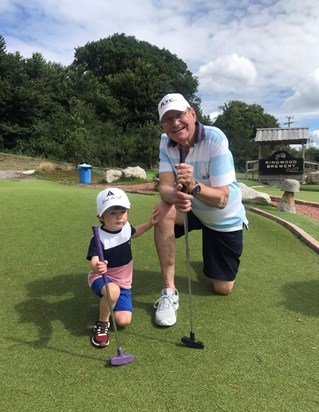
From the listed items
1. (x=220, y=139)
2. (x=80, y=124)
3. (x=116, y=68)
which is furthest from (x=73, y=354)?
(x=116, y=68)

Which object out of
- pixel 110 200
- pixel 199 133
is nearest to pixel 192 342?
pixel 110 200

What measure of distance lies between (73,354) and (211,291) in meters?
1.44

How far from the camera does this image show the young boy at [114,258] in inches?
104

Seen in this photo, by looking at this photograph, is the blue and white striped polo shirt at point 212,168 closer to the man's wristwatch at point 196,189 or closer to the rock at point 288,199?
the man's wristwatch at point 196,189

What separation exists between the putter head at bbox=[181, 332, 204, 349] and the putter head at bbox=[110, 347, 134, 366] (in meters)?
0.38

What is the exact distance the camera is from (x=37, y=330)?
2.66 m

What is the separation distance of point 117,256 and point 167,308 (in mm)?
527

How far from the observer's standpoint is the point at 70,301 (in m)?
3.16

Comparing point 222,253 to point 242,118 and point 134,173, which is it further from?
point 242,118

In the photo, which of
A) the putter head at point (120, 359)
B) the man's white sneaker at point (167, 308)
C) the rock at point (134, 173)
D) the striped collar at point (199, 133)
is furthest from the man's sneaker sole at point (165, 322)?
the rock at point (134, 173)

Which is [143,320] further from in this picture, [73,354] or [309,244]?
[309,244]

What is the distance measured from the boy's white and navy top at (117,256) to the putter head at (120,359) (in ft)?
2.02

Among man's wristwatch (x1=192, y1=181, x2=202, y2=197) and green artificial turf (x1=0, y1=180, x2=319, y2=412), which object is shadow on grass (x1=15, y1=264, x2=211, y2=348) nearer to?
green artificial turf (x1=0, y1=180, x2=319, y2=412)

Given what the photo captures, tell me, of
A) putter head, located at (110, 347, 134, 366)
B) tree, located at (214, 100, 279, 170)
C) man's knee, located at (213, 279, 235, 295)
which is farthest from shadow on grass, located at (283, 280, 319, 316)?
tree, located at (214, 100, 279, 170)
